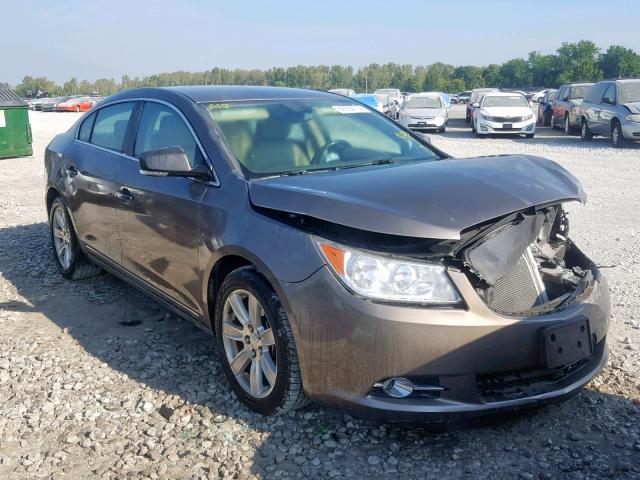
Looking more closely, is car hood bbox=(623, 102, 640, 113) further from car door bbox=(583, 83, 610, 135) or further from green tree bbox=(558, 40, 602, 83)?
green tree bbox=(558, 40, 602, 83)

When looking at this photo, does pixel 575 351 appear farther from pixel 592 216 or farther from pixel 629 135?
pixel 629 135

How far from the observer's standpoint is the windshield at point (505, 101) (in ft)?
70.2

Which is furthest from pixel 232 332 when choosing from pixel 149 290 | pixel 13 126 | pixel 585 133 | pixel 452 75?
pixel 452 75

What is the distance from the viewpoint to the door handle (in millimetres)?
4414

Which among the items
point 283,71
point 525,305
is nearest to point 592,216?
point 525,305

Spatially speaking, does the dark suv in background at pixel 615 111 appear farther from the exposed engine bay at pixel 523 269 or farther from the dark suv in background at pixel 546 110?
the exposed engine bay at pixel 523 269

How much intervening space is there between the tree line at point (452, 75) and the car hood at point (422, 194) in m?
74.2

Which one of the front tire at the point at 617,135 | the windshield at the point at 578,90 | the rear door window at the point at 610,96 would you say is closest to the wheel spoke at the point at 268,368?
the front tire at the point at 617,135

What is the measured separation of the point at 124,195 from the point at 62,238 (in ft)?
6.22

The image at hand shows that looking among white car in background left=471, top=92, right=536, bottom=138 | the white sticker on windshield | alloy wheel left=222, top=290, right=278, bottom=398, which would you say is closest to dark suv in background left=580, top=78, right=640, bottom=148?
white car in background left=471, top=92, right=536, bottom=138

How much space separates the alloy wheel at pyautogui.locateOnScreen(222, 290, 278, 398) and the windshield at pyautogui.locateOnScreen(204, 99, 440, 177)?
2.45ft

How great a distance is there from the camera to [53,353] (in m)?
4.37

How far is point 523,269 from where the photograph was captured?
3352 mm

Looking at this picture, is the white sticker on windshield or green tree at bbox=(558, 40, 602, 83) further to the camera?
green tree at bbox=(558, 40, 602, 83)
